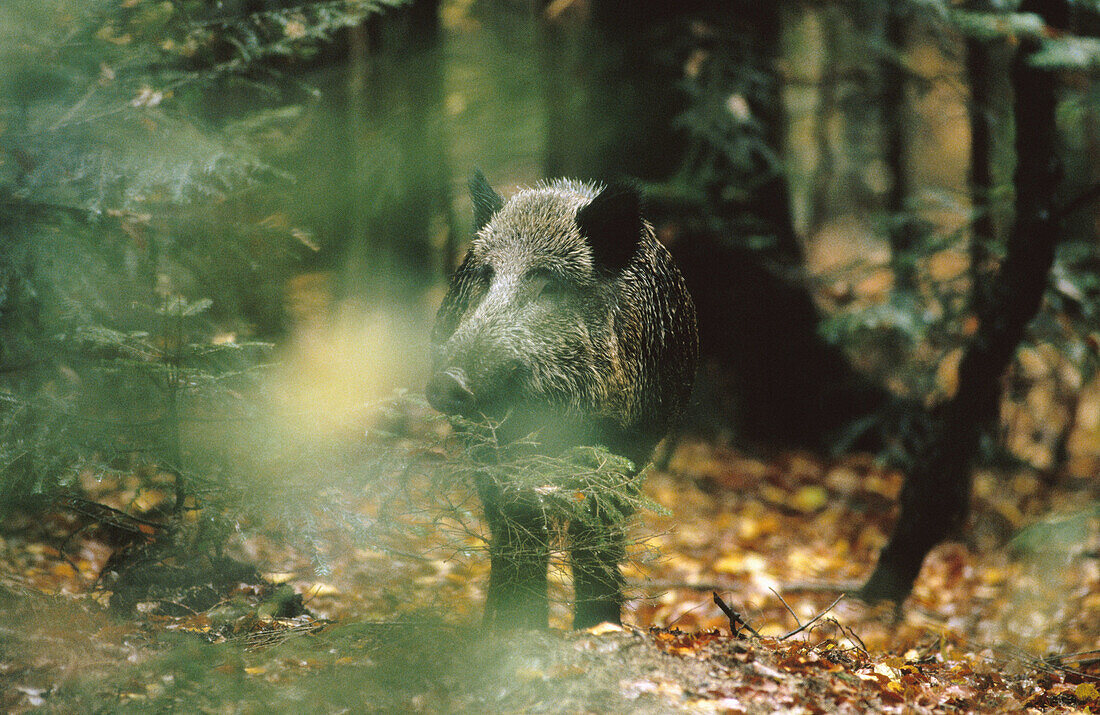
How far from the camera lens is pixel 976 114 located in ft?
21.6

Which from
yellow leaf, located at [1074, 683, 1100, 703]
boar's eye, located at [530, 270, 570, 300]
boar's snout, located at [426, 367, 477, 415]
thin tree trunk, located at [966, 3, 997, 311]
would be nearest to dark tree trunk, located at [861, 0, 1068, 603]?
thin tree trunk, located at [966, 3, 997, 311]

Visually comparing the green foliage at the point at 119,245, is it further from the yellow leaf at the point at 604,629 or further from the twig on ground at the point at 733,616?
the twig on ground at the point at 733,616

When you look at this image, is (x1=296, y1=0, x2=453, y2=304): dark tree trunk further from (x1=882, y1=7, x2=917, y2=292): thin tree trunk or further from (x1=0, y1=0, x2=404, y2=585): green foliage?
(x1=882, y1=7, x2=917, y2=292): thin tree trunk

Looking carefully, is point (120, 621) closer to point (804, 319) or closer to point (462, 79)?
point (462, 79)

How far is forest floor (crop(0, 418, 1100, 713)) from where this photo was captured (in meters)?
2.66

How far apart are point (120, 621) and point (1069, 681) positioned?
187 inches

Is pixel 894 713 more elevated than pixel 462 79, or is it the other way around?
pixel 462 79

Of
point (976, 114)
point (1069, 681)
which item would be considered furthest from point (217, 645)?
point (976, 114)

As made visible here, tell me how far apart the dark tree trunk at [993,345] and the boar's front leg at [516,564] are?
10.7ft

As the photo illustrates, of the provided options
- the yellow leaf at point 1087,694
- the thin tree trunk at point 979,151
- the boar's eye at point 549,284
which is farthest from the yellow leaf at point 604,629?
the thin tree trunk at point 979,151

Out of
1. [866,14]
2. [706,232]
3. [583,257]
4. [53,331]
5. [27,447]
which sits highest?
[866,14]

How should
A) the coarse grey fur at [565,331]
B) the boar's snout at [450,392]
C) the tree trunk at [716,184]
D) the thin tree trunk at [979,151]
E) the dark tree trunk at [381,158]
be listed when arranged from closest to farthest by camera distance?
the boar's snout at [450,392] → the coarse grey fur at [565,331] → the tree trunk at [716,184] → the dark tree trunk at [381,158] → the thin tree trunk at [979,151]

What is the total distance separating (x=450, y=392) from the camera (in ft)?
8.51

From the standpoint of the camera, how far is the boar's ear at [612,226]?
318 centimetres
